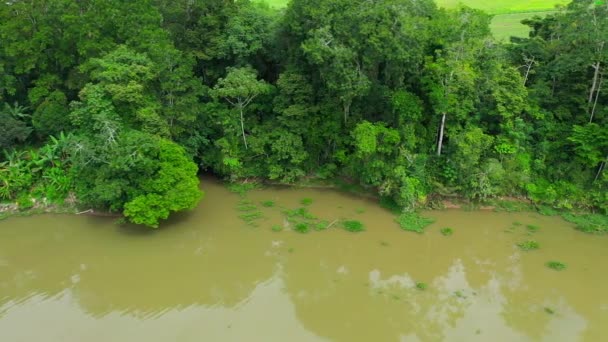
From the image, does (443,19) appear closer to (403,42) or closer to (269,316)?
(403,42)

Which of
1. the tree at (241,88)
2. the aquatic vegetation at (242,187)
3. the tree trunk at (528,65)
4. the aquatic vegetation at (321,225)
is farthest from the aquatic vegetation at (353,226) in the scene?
the tree trunk at (528,65)

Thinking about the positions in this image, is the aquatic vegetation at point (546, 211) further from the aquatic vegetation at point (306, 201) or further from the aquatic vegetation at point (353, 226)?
the aquatic vegetation at point (306, 201)

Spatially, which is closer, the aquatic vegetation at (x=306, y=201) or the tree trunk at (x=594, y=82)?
the tree trunk at (x=594, y=82)

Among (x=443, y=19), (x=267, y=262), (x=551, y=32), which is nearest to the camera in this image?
(x=267, y=262)

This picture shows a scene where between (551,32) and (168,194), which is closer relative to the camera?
(168,194)

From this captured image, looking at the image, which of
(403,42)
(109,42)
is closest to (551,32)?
(403,42)

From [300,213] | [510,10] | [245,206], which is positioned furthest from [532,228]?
[510,10]

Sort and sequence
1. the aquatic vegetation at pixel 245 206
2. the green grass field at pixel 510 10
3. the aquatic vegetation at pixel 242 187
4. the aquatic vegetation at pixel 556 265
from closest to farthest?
the aquatic vegetation at pixel 556 265 → the aquatic vegetation at pixel 245 206 → the aquatic vegetation at pixel 242 187 → the green grass field at pixel 510 10
